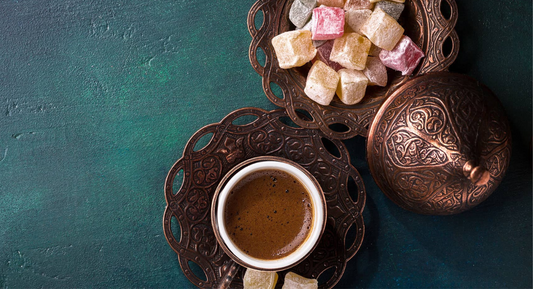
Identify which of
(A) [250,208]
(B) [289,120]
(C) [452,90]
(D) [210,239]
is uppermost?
(C) [452,90]

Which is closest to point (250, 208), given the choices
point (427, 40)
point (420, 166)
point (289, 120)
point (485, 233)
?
point (289, 120)

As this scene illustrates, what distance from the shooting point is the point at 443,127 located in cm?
109

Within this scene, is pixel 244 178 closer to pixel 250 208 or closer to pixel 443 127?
pixel 250 208

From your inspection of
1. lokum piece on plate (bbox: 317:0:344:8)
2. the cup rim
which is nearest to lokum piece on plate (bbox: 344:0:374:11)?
lokum piece on plate (bbox: 317:0:344:8)

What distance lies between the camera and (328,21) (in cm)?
116

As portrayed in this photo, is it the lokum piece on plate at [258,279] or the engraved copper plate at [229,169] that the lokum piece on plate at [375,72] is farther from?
the lokum piece on plate at [258,279]

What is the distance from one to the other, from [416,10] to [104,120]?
1292 mm

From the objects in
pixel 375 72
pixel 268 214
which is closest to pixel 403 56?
pixel 375 72

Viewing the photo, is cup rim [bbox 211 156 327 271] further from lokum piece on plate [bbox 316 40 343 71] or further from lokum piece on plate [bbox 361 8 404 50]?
lokum piece on plate [bbox 361 8 404 50]

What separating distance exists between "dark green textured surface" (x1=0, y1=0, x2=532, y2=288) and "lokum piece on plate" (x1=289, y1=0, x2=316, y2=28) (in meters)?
0.26

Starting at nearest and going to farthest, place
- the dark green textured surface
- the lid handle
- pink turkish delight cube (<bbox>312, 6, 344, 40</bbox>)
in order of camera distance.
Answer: the lid handle < pink turkish delight cube (<bbox>312, 6, 344, 40</bbox>) < the dark green textured surface

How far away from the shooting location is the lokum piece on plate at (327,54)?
48.9 inches

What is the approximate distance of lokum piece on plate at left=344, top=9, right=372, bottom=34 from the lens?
1204 millimetres

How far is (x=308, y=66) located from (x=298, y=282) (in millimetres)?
828
